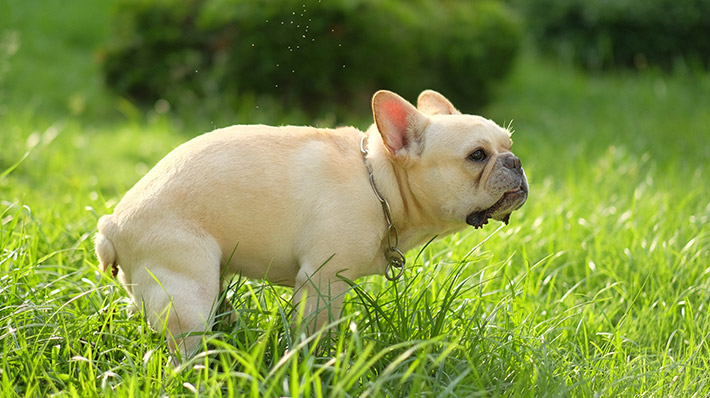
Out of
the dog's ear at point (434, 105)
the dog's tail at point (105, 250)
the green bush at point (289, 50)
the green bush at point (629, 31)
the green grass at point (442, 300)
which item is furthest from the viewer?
the green bush at point (629, 31)

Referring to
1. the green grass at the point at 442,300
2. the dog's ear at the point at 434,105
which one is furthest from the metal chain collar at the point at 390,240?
the dog's ear at the point at 434,105

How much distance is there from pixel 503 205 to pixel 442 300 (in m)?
0.45

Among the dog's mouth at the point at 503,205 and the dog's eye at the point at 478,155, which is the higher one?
the dog's eye at the point at 478,155

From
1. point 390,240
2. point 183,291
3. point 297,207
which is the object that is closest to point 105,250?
point 183,291

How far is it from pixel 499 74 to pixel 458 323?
6.71 metres

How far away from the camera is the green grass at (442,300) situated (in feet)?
8.65

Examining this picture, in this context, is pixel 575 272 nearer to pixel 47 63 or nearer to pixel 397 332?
pixel 397 332

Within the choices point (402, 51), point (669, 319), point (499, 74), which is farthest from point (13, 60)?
point (669, 319)

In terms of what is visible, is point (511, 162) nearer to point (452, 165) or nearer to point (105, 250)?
point (452, 165)

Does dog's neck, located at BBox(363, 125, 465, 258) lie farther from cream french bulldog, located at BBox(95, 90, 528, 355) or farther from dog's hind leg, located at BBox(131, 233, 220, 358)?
dog's hind leg, located at BBox(131, 233, 220, 358)

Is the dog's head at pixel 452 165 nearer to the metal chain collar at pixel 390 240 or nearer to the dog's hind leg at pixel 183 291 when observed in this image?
the metal chain collar at pixel 390 240

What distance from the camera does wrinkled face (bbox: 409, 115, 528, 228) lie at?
293cm

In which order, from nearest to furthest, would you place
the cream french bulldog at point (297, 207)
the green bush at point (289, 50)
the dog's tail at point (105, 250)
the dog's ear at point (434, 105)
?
the cream french bulldog at point (297, 207)
the dog's tail at point (105, 250)
the dog's ear at point (434, 105)
the green bush at point (289, 50)

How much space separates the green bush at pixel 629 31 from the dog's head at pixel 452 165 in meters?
8.88
